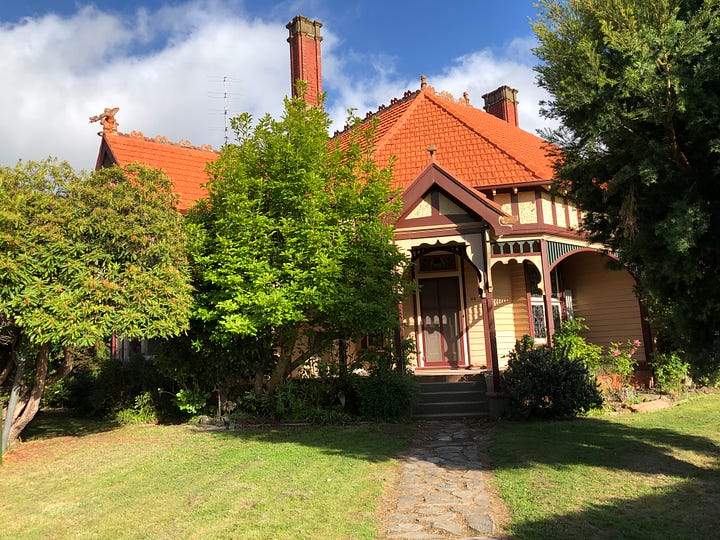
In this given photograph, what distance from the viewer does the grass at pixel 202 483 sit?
5.82 metres

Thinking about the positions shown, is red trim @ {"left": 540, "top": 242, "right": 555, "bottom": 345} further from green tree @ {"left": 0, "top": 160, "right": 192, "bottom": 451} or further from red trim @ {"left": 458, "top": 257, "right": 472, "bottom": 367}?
green tree @ {"left": 0, "top": 160, "right": 192, "bottom": 451}

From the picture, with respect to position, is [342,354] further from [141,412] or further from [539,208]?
[539,208]

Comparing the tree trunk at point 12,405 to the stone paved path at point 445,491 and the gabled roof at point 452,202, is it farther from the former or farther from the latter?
the gabled roof at point 452,202

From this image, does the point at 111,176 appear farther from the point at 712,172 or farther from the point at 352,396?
the point at 712,172

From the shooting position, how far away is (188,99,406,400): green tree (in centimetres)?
1051

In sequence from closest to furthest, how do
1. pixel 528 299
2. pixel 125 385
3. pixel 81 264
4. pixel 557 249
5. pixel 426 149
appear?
1. pixel 81 264
2. pixel 125 385
3. pixel 557 249
4. pixel 528 299
5. pixel 426 149

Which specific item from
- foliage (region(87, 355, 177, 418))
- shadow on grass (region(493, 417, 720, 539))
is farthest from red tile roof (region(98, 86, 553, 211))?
shadow on grass (region(493, 417, 720, 539))

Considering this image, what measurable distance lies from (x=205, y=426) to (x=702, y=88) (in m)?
9.94

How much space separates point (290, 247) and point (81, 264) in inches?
135

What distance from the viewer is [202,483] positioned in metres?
7.36

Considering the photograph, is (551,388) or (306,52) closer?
(551,388)

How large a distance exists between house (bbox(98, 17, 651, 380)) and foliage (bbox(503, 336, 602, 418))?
74 centimetres

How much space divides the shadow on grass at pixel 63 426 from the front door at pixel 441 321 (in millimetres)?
7756

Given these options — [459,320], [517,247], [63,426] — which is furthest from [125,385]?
[517,247]
